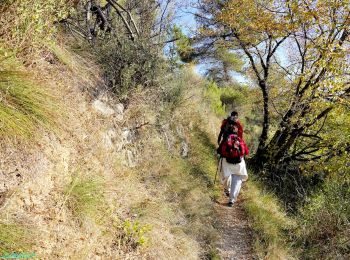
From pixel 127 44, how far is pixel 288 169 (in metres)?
7.09

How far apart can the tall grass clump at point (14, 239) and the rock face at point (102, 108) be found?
10.0 feet

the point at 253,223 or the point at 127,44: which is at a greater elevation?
the point at 127,44

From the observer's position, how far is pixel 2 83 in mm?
3656

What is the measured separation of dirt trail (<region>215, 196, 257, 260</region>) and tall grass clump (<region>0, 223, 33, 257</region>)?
329 centimetres

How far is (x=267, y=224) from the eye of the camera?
666cm

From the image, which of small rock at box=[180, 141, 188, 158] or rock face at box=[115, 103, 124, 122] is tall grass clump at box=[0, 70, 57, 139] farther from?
small rock at box=[180, 141, 188, 158]

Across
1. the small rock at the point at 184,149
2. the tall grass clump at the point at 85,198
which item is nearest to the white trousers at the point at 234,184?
the small rock at the point at 184,149

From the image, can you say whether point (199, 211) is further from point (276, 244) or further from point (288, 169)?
point (288, 169)

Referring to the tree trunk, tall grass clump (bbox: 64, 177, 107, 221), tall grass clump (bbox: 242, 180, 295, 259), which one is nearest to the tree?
the tree trunk

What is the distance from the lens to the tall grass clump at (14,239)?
280 cm

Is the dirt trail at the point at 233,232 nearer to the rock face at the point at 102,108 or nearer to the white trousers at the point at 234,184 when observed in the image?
the white trousers at the point at 234,184

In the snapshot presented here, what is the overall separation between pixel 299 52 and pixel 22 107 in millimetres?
8212

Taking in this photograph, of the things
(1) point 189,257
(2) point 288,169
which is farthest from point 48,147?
(2) point 288,169

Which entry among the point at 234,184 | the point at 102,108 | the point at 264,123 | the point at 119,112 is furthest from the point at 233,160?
the point at 264,123
